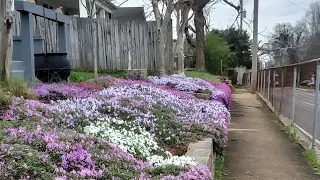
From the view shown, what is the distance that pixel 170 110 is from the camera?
570 centimetres

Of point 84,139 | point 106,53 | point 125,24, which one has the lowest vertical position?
point 84,139

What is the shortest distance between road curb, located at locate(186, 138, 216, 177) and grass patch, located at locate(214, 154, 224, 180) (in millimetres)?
451

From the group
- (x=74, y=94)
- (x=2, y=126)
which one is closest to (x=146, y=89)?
(x=74, y=94)

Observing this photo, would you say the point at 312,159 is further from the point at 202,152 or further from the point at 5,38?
the point at 5,38

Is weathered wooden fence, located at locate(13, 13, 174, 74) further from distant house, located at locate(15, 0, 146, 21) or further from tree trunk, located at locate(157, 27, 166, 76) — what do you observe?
tree trunk, located at locate(157, 27, 166, 76)

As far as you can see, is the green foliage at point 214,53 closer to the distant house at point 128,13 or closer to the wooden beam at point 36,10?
the distant house at point 128,13

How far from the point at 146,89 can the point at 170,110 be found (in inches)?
62.2

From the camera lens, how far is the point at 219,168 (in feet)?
16.7

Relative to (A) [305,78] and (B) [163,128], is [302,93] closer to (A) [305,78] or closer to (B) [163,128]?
(A) [305,78]

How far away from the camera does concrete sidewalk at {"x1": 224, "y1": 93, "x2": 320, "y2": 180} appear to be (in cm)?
500

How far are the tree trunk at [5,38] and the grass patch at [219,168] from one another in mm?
2956

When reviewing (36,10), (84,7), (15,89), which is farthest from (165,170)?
(84,7)

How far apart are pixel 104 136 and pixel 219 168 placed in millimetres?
1957

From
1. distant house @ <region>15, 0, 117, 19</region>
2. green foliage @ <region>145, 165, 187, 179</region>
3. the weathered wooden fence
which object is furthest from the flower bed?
distant house @ <region>15, 0, 117, 19</region>
